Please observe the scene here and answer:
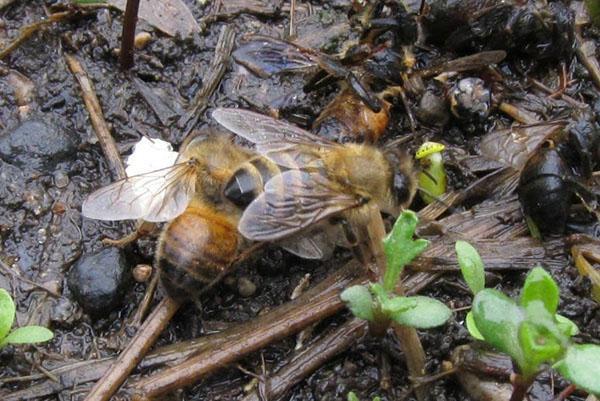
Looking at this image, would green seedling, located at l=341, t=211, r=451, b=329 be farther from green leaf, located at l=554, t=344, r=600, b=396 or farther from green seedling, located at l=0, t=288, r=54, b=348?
green seedling, located at l=0, t=288, r=54, b=348

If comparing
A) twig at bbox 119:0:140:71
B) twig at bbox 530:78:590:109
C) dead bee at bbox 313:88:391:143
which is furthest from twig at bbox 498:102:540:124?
twig at bbox 119:0:140:71

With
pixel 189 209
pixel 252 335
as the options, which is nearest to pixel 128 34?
pixel 189 209

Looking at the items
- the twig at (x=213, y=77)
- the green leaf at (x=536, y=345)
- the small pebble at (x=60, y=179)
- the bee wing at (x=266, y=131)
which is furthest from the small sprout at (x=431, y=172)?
the small pebble at (x=60, y=179)

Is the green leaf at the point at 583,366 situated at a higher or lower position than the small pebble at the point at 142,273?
higher

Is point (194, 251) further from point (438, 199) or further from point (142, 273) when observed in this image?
point (438, 199)

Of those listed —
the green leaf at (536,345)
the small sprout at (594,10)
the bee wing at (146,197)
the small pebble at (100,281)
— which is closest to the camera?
the green leaf at (536,345)

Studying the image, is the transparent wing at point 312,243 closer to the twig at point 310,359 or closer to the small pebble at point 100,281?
the twig at point 310,359

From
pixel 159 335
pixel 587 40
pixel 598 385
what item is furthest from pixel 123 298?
pixel 587 40
